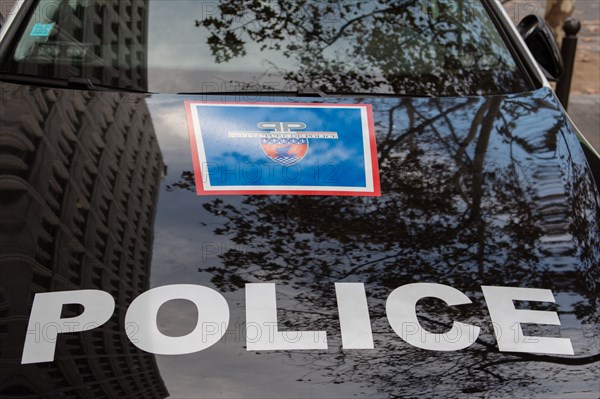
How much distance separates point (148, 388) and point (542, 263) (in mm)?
1135

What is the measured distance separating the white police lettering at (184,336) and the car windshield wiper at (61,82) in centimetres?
102

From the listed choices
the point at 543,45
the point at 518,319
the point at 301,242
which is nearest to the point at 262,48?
the point at 301,242

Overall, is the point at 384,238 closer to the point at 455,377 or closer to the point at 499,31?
the point at 455,377

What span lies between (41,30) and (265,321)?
63.3 inches

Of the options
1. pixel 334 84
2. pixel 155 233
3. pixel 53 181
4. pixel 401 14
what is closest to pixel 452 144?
pixel 334 84

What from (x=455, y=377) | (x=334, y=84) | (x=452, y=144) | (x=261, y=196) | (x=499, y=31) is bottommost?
(x=455, y=377)

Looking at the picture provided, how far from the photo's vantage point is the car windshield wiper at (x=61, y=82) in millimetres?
3264

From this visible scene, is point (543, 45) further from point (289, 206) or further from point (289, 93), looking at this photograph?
point (289, 206)

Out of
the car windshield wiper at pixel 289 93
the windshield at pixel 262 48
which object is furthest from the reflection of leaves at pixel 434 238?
the windshield at pixel 262 48

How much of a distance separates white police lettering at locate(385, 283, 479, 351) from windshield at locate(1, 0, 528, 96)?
1016 mm

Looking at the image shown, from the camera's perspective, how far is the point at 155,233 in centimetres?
270

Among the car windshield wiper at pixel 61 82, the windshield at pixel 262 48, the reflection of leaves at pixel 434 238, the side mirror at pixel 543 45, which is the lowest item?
the reflection of leaves at pixel 434 238

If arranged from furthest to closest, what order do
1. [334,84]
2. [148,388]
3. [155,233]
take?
1. [334,84]
2. [155,233]
3. [148,388]

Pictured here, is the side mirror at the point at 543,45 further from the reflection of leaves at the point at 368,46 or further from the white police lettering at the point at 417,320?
the white police lettering at the point at 417,320
